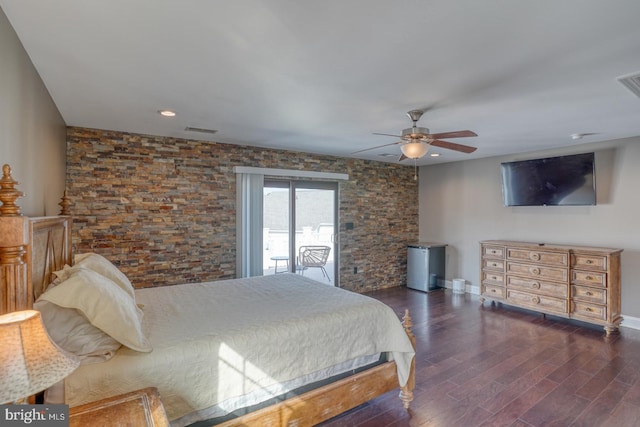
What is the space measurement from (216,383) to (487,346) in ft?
10.2

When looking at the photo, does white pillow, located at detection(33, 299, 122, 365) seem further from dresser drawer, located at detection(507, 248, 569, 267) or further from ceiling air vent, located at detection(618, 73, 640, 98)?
dresser drawer, located at detection(507, 248, 569, 267)

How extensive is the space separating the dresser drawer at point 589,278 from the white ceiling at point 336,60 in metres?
1.88

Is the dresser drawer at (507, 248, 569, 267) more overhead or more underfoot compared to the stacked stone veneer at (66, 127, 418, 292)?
more underfoot

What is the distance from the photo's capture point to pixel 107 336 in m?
1.70

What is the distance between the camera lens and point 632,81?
233cm

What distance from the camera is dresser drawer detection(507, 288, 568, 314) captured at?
4387 millimetres

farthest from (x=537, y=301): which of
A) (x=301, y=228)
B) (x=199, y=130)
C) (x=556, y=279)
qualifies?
(x=199, y=130)

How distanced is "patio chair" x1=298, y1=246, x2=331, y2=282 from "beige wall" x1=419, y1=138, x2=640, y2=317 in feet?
8.18

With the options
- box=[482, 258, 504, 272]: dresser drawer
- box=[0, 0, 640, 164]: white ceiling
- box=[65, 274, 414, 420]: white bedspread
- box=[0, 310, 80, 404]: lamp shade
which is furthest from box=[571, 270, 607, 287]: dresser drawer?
box=[0, 310, 80, 404]: lamp shade

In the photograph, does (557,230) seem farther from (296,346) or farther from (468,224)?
(296,346)

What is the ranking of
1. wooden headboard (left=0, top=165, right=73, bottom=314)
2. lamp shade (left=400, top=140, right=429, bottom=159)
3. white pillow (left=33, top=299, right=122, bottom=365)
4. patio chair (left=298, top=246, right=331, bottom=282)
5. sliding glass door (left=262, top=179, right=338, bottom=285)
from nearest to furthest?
wooden headboard (left=0, top=165, right=73, bottom=314) < white pillow (left=33, top=299, right=122, bottom=365) < lamp shade (left=400, top=140, right=429, bottom=159) < sliding glass door (left=262, top=179, right=338, bottom=285) < patio chair (left=298, top=246, right=331, bottom=282)

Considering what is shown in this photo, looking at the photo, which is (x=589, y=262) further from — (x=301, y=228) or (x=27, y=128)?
(x=27, y=128)

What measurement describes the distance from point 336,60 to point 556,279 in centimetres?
433

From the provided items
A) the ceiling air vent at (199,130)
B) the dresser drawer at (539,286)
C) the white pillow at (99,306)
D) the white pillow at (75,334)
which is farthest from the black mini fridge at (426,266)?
the white pillow at (75,334)
